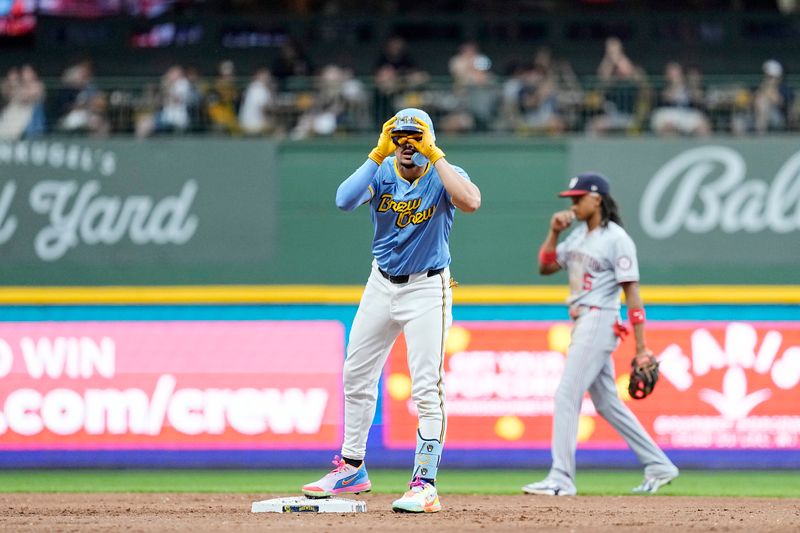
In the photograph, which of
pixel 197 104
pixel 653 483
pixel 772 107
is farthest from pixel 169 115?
pixel 653 483

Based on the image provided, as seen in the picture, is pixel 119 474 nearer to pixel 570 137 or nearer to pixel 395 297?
pixel 395 297

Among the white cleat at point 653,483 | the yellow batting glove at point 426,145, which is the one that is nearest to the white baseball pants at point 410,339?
the yellow batting glove at point 426,145

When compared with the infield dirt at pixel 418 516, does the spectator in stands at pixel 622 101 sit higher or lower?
higher

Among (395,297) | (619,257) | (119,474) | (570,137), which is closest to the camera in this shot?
(395,297)

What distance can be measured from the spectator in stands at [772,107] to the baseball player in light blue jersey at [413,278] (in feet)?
29.7

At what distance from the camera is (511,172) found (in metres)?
14.6

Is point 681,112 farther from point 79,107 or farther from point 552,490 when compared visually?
point 552,490

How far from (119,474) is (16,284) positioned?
19.4 ft

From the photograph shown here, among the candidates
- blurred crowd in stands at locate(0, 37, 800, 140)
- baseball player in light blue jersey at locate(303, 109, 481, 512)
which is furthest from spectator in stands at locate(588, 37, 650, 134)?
baseball player in light blue jersey at locate(303, 109, 481, 512)

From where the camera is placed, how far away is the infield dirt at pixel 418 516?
5781mm

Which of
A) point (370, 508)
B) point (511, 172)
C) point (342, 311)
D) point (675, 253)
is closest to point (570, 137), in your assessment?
point (511, 172)

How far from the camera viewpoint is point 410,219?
632cm

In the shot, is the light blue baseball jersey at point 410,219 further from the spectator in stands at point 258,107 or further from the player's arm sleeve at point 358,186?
the spectator in stands at point 258,107

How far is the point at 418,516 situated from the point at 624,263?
2319 mm
